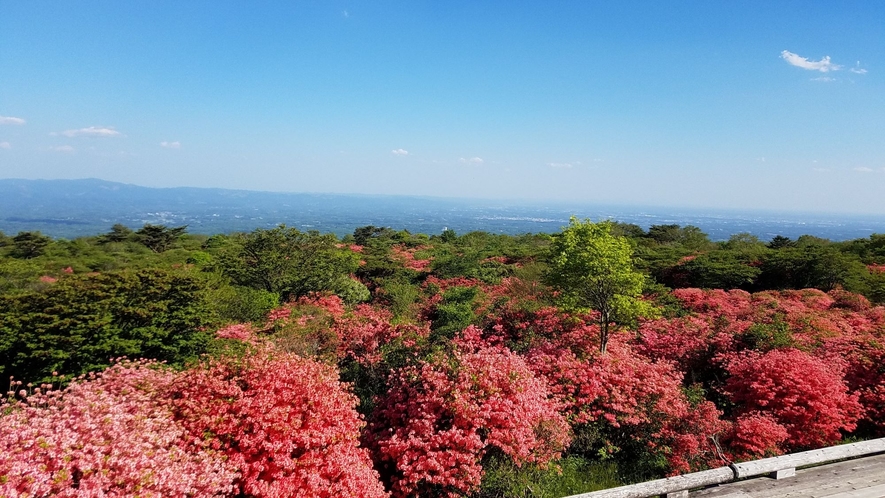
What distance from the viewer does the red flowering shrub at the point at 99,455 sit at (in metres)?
4.08

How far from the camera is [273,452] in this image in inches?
229

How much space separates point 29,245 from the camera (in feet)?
104

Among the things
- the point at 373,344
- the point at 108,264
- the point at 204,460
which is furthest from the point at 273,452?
the point at 108,264

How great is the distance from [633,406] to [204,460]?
7.64 m

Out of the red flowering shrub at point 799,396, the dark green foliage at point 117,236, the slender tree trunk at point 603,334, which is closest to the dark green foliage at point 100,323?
the slender tree trunk at point 603,334

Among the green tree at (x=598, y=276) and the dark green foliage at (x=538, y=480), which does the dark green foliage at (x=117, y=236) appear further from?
the dark green foliage at (x=538, y=480)

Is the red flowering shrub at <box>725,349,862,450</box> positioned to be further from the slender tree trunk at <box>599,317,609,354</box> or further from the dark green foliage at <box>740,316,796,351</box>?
the slender tree trunk at <box>599,317,609,354</box>

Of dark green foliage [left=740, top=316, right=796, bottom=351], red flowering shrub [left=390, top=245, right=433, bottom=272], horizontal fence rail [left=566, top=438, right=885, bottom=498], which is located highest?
horizontal fence rail [left=566, top=438, right=885, bottom=498]

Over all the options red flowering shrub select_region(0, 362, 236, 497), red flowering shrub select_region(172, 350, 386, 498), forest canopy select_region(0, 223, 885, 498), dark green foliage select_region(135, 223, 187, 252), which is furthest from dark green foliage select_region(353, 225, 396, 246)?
red flowering shrub select_region(0, 362, 236, 497)

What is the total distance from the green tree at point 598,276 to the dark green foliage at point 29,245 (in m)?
36.6

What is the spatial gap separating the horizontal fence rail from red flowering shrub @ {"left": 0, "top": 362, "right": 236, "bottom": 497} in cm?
427

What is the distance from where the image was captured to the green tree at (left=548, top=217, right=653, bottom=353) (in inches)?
461

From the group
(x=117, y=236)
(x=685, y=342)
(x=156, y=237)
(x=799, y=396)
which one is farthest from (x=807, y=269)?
(x=117, y=236)

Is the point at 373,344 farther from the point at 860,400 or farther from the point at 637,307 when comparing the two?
the point at 860,400
